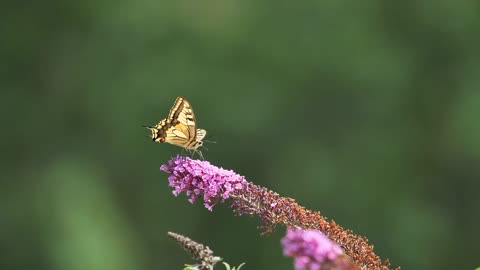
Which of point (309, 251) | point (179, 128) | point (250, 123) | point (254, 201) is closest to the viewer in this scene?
point (309, 251)

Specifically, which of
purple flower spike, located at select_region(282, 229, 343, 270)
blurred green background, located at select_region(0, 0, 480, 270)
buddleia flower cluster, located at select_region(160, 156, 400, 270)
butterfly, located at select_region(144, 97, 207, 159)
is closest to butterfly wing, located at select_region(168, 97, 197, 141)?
butterfly, located at select_region(144, 97, 207, 159)

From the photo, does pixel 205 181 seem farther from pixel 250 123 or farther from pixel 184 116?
pixel 250 123

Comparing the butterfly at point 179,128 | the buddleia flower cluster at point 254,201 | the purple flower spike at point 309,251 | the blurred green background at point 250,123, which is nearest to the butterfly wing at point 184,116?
the butterfly at point 179,128

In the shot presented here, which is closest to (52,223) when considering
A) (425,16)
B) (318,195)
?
(318,195)

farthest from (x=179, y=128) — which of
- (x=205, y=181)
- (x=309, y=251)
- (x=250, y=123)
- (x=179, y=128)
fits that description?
(x=250, y=123)

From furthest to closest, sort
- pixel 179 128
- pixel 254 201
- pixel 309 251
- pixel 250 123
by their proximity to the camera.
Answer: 1. pixel 250 123
2. pixel 179 128
3. pixel 254 201
4. pixel 309 251

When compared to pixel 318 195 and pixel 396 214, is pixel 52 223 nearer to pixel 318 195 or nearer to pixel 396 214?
pixel 318 195
